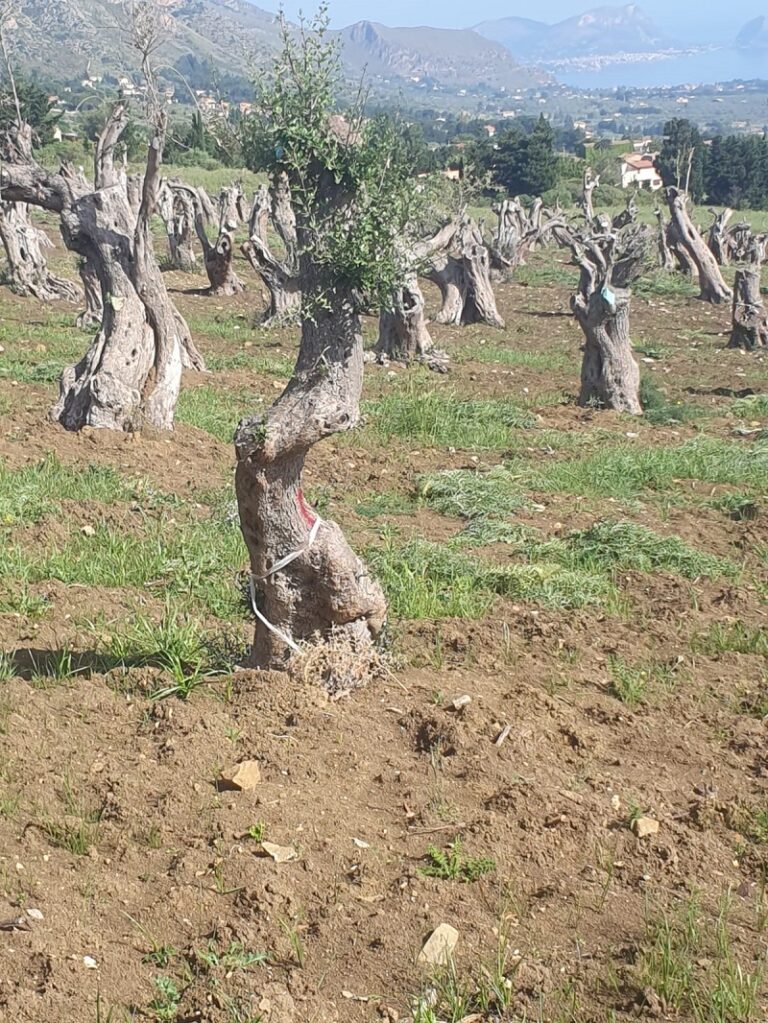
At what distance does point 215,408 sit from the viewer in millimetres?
12023

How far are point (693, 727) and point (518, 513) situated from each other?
3.94 metres

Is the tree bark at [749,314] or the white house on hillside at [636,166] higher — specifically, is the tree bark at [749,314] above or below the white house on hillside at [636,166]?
below

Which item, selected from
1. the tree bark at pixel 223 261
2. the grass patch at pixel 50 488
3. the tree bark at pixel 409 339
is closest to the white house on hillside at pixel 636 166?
the tree bark at pixel 223 261

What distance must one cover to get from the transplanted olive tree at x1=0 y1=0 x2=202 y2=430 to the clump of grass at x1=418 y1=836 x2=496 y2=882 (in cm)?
720

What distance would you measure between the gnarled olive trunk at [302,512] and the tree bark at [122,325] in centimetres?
574

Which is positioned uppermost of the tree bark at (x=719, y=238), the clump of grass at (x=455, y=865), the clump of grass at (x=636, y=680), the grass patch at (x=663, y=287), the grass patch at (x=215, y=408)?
the tree bark at (x=719, y=238)

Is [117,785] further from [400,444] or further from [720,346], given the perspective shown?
[720,346]

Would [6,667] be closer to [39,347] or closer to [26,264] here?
[39,347]

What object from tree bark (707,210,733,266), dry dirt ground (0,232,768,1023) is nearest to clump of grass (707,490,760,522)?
dry dirt ground (0,232,768,1023)

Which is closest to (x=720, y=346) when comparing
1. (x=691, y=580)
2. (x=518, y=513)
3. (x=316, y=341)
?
(x=518, y=513)

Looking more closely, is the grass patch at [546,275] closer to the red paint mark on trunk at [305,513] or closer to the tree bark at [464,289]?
the tree bark at [464,289]

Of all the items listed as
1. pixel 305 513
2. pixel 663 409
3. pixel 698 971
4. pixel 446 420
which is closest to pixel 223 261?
pixel 663 409

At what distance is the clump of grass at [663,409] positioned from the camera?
1357 cm

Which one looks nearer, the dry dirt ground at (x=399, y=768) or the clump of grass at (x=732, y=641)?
the dry dirt ground at (x=399, y=768)
